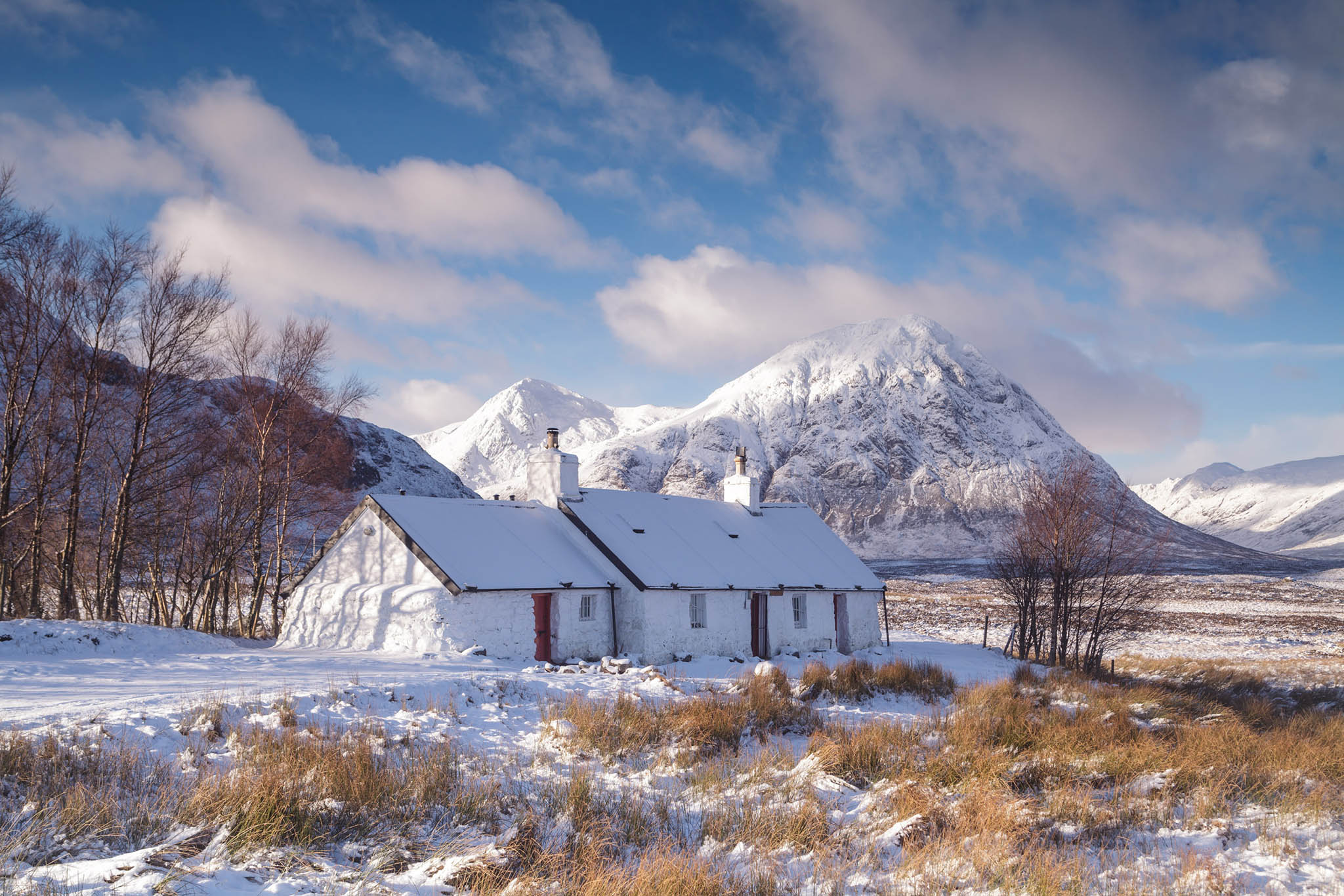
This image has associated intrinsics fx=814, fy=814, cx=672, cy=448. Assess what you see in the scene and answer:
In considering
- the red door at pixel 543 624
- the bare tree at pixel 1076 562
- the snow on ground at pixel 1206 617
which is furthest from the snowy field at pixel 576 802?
the snow on ground at pixel 1206 617

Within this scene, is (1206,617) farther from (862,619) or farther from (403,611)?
(403,611)

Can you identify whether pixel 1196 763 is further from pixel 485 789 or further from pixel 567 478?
pixel 567 478

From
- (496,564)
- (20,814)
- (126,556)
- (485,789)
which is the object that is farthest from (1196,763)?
(126,556)

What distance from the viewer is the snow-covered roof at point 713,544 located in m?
26.2

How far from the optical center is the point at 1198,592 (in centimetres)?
8694

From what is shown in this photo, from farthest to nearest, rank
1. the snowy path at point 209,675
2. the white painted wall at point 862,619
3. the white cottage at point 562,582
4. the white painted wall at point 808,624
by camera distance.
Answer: the white painted wall at point 862,619, the white painted wall at point 808,624, the white cottage at point 562,582, the snowy path at point 209,675

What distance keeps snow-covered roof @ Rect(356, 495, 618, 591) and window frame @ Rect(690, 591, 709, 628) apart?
9.31ft

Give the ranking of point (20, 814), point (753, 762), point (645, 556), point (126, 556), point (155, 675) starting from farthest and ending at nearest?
1. point (126, 556)
2. point (645, 556)
3. point (155, 675)
4. point (753, 762)
5. point (20, 814)

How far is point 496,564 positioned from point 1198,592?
89.4 metres

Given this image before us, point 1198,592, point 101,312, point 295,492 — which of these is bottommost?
point 1198,592

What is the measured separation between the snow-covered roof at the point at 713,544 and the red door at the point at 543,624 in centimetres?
279

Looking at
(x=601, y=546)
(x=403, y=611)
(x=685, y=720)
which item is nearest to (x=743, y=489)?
(x=601, y=546)

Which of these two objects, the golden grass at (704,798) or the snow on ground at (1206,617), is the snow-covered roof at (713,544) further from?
the snow on ground at (1206,617)

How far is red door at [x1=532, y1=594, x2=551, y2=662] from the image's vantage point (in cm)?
2308
